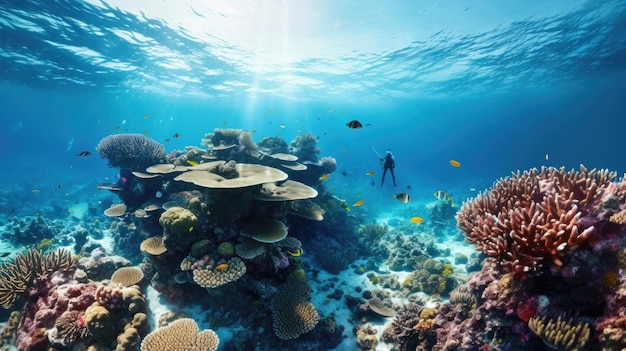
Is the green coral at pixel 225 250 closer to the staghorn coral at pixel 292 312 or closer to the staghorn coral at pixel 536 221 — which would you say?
the staghorn coral at pixel 292 312

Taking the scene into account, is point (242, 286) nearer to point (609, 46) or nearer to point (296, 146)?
point (296, 146)

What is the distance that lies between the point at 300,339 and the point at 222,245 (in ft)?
9.32

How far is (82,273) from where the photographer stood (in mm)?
6918

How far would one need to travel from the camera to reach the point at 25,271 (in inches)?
267

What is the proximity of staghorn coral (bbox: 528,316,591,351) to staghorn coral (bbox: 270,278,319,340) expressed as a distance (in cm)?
418

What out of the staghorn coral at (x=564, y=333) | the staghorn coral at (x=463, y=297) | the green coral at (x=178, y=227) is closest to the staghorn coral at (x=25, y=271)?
the green coral at (x=178, y=227)

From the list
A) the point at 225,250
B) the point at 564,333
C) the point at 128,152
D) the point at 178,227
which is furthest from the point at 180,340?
the point at 128,152

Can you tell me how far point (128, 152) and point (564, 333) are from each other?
42.5 feet

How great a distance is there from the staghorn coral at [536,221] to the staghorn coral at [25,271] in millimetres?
9722

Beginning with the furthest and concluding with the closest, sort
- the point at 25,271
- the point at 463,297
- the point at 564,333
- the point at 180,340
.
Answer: the point at 25,271 → the point at 463,297 → the point at 180,340 → the point at 564,333

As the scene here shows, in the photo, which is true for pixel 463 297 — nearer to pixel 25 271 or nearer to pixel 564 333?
pixel 564 333

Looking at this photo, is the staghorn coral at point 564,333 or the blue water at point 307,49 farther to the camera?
the blue water at point 307,49

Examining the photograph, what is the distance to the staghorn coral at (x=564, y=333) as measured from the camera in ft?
11.1

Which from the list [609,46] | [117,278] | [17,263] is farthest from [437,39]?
[17,263]
